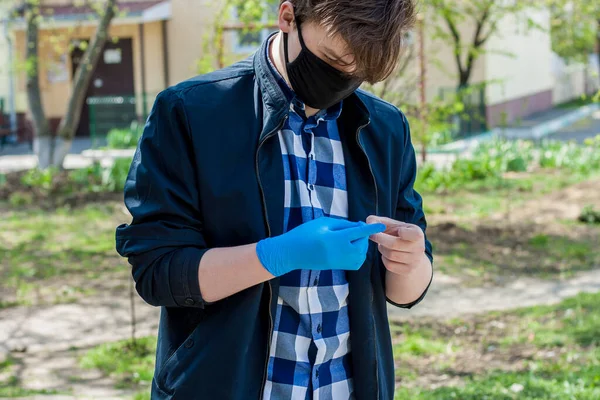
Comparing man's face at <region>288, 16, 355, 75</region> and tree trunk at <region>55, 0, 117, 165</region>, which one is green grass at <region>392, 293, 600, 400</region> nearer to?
man's face at <region>288, 16, 355, 75</region>

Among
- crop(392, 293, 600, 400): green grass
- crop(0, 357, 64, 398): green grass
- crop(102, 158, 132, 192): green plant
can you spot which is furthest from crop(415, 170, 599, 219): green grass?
crop(0, 357, 64, 398): green grass

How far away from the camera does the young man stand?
5.65ft

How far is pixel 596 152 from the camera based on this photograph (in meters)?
12.7

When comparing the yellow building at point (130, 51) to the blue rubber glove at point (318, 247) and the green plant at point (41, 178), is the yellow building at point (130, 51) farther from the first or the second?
the blue rubber glove at point (318, 247)

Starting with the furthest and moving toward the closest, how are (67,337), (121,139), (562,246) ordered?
(121,139)
(562,246)
(67,337)

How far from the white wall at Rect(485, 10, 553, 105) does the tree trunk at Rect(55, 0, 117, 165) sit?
321 inches

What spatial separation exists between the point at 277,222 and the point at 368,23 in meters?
0.45

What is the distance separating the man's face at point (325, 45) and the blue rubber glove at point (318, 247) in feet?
1.08

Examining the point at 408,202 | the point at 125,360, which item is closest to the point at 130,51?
the point at 125,360

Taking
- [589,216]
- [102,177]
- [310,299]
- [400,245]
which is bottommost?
[589,216]

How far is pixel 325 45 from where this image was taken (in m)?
1.78

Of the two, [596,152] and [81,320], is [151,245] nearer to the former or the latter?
[81,320]

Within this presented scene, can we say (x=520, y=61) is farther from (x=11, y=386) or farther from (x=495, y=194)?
(x=11, y=386)

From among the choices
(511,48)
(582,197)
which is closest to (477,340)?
(582,197)
